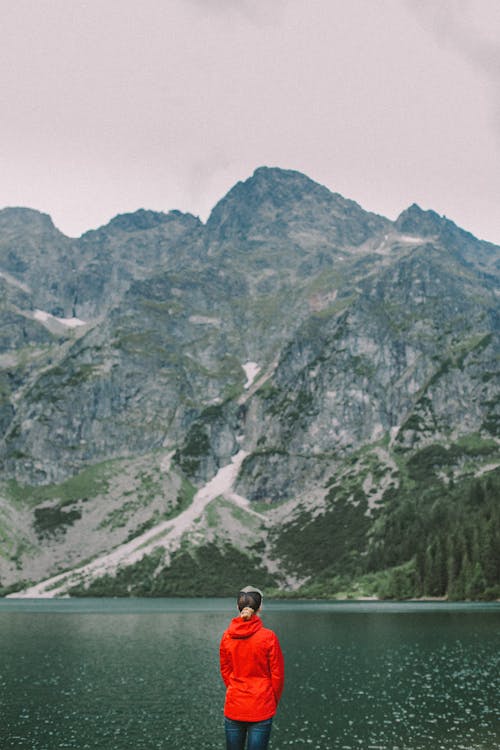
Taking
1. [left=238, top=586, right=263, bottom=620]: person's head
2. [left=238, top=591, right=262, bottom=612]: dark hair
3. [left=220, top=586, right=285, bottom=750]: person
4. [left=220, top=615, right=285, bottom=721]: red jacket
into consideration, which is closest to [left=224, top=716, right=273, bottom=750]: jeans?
[left=220, top=586, right=285, bottom=750]: person

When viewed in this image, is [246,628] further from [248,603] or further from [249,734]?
[249,734]

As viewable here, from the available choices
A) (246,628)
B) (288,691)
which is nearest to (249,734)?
(246,628)

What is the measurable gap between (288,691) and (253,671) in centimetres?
4099

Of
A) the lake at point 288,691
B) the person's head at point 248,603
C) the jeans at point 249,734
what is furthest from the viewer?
the lake at point 288,691

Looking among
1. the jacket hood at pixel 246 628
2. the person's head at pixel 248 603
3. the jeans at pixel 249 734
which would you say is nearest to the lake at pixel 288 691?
the jeans at pixel 249 734

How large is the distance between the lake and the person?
24.0 metres

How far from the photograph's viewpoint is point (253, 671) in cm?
1578

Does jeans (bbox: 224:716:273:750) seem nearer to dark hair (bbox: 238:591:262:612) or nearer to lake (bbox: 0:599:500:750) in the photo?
dark hair (bbox: 238:591:262:612)

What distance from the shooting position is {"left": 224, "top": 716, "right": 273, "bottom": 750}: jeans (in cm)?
1523

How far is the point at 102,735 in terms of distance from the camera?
39969 millimetres

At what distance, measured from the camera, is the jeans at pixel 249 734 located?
50.0 ft

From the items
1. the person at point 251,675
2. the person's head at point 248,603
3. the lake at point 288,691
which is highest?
the person's head at point 248,603

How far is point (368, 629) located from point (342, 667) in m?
40.1

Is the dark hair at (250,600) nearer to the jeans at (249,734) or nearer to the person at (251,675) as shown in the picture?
the person at (251,675)
